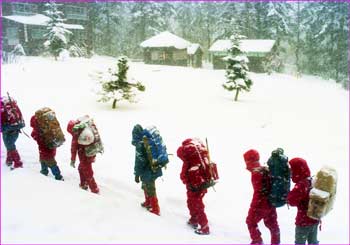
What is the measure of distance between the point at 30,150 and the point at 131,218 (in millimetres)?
5682

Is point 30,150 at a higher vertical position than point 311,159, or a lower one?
higher

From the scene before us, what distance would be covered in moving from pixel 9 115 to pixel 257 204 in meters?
5.03

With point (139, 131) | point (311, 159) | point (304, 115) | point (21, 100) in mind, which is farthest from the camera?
point (304, 115)

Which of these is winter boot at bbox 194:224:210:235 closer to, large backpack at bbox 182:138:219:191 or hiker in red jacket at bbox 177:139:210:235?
hiker in red jacket at bbox 177:139:210:235

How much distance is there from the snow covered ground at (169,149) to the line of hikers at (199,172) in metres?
0.39

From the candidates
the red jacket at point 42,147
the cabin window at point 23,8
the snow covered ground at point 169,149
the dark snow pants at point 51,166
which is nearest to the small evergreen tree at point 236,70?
the snow covered ground at point 169,149

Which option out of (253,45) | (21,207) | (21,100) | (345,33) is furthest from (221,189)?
(345,33)

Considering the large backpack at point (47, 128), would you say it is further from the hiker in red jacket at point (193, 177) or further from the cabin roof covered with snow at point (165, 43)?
the cabin roof covered with snow at point (165, 43)

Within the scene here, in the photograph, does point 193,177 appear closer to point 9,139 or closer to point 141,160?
point 141,160

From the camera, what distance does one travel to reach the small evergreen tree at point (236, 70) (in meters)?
25.2

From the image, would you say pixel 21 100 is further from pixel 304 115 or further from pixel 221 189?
pixel 304 115

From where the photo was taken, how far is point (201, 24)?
6988 centimetres

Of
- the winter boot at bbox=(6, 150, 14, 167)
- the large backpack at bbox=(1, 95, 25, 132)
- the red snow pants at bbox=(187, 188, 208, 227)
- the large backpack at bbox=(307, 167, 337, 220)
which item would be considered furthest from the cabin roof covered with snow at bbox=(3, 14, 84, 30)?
the large backpack at bbox=(307, 167, 337, 220)

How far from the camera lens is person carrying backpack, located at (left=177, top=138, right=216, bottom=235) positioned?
21.8 feet
